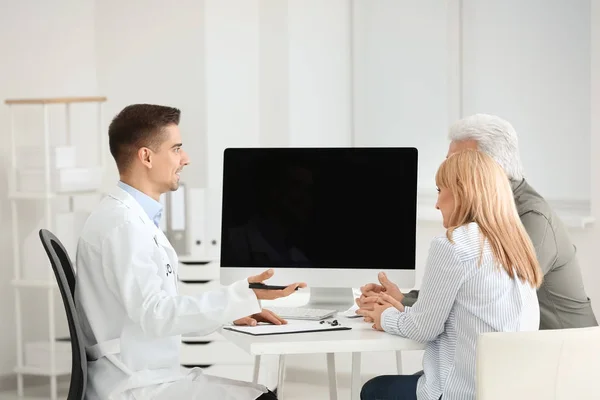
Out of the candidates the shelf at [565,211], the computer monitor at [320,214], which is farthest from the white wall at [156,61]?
the computer monitor at [320,214]

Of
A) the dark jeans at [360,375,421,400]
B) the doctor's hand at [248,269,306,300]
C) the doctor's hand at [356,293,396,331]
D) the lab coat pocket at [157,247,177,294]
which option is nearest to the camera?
the lab coat pocket at [157,247,177,294]

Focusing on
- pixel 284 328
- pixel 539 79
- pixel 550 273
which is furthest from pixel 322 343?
pixel 539 79

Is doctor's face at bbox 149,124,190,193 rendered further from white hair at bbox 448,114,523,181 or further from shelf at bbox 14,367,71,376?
shelf at bbox 14,367,71,376

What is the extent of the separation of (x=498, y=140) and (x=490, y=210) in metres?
0.62

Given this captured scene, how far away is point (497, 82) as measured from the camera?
477cm

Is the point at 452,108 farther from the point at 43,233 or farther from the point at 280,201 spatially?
the point at 43,233

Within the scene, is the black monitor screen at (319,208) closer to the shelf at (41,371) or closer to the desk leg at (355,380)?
the desk leg at (355,380)

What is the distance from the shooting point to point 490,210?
2363mm

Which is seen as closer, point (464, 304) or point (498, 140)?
point (464, 304)

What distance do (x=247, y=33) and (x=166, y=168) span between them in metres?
2.53

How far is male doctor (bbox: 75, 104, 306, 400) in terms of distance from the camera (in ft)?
7.38

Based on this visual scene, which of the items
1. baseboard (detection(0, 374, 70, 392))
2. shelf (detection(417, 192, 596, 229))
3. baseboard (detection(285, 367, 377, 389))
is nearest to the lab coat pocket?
shelf (detection(417, 192, 596, 229))

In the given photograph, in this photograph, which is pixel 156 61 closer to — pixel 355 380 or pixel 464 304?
pixel 355 380

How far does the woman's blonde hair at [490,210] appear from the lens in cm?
233
